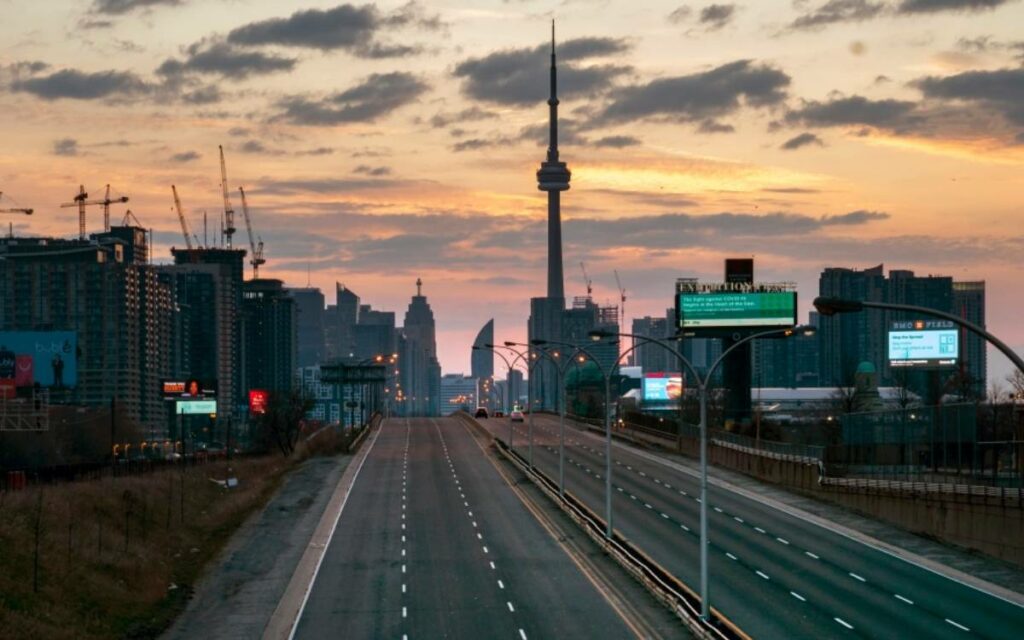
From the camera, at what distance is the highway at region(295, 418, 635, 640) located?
55.6 m

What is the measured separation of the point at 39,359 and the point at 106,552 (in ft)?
211

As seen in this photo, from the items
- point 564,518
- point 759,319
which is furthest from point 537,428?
point 564,518

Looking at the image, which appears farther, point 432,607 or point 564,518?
point 564,518

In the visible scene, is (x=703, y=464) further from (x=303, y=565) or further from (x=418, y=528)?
(x=418, y=528)

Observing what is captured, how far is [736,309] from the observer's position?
14612 centimetres

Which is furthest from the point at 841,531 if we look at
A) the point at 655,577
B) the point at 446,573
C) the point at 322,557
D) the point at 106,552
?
the point at 106,552

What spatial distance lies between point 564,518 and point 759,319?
62.6m

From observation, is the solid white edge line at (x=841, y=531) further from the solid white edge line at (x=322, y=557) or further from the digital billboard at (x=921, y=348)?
the digital billboard at (x=921, y=348)

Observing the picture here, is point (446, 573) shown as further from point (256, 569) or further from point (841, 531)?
point (841, 531)

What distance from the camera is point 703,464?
185 feet

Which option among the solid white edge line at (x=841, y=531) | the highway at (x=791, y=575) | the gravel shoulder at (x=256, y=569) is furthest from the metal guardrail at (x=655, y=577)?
the gravel shoulder at (x=256, y=569)

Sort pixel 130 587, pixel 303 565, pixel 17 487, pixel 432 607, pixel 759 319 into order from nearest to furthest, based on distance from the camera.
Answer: pixel 432 607
pixel 130 587
pixel 303 565
pixel 17 487
pixel 759 319

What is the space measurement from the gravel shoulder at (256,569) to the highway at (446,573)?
6.13 ft

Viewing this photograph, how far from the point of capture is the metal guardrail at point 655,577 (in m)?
50.8
